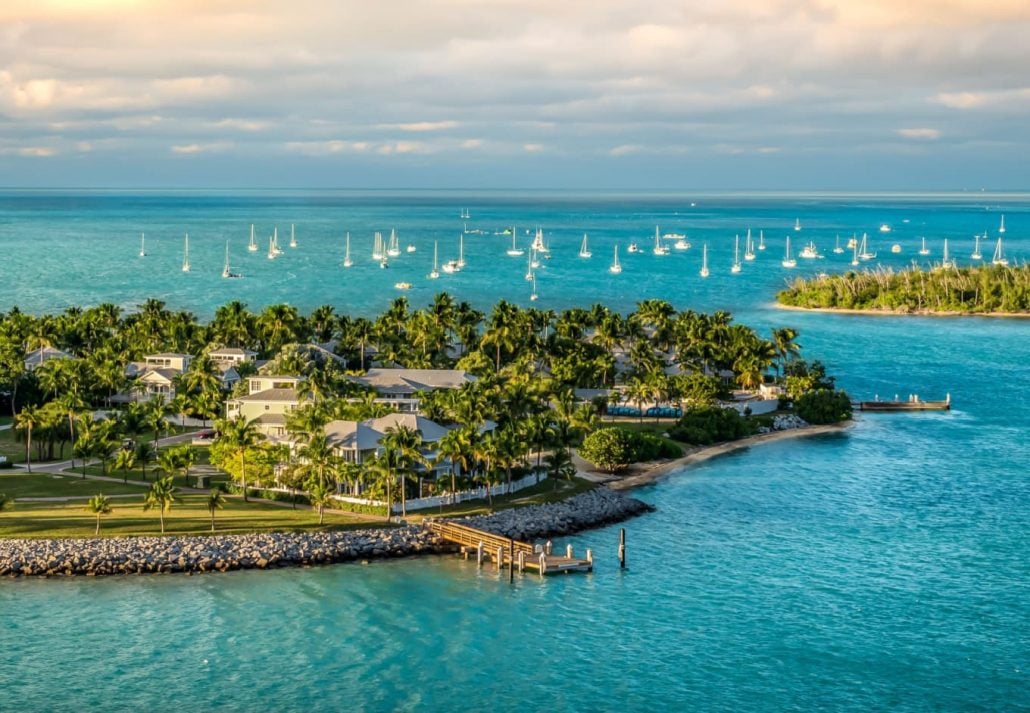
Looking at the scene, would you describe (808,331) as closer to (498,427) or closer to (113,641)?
(498,427)

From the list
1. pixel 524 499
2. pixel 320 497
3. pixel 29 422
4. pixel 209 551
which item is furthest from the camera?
pixel 29 422

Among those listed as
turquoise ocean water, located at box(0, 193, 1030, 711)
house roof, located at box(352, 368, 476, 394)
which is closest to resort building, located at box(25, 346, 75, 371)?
house roof, located at box(352, 368, 476, 394)

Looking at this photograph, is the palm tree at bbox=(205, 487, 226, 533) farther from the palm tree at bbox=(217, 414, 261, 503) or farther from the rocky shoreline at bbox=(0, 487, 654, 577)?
the palm tree at bbox=(217, 414, 261, 503)

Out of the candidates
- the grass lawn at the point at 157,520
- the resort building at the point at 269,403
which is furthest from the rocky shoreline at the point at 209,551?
the resort building at the point at 269,403

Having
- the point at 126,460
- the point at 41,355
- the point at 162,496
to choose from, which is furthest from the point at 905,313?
the point at 162,496

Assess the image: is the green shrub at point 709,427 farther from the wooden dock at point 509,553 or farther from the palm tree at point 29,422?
the palm tree at point 29,422

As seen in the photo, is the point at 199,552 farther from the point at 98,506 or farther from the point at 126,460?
the point at 126,460
